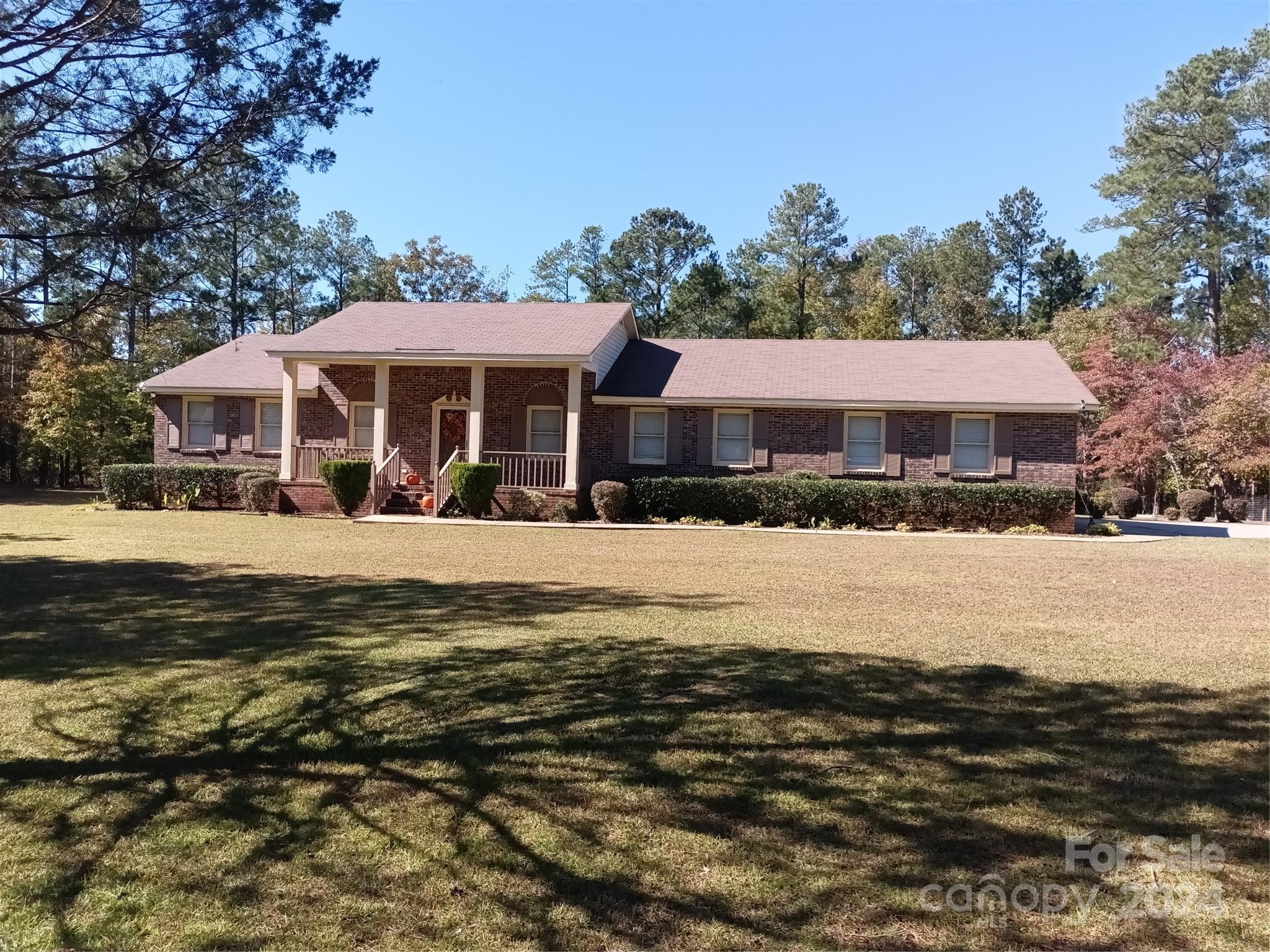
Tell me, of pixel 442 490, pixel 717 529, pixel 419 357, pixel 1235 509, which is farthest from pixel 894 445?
pixel 1235 509

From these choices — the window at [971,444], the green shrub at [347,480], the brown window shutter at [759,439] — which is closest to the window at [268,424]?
the green shrub at [347,480]

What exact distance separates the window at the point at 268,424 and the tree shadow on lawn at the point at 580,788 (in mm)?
18605

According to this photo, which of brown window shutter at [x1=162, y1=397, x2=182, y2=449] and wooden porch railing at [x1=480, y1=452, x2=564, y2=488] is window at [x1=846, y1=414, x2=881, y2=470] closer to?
wooden porch railing at [x1=480, y1=452, x2=564, y2=488]

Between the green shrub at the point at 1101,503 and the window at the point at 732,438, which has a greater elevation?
the window at the point at 732,438

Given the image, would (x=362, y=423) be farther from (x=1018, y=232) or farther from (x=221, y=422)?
(x=1018, y=232)

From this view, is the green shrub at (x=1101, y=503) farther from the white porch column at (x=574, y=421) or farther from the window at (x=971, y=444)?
the white porch column at (x=574, y=421)

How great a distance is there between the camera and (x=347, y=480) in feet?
61.8

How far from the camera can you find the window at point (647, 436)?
2173cm

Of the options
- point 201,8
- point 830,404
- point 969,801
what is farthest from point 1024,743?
point 830,404

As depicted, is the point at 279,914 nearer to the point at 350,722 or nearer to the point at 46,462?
the point at 350,722

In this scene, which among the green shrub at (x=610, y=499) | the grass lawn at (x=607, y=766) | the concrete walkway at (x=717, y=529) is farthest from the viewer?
the green shrub at (x=610, y=499)

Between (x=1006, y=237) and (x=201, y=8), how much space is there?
163ft

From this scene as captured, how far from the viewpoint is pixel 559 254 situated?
48719 millimetres

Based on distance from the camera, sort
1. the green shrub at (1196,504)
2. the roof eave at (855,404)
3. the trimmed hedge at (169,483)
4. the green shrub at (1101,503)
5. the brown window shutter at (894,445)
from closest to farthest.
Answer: the roof eave at (855,404)
the brown window shutter at (894,445)
the trimmed hedge at (169,483)
the green shrub at (1196,504)
the green shrub at (1101,503)
